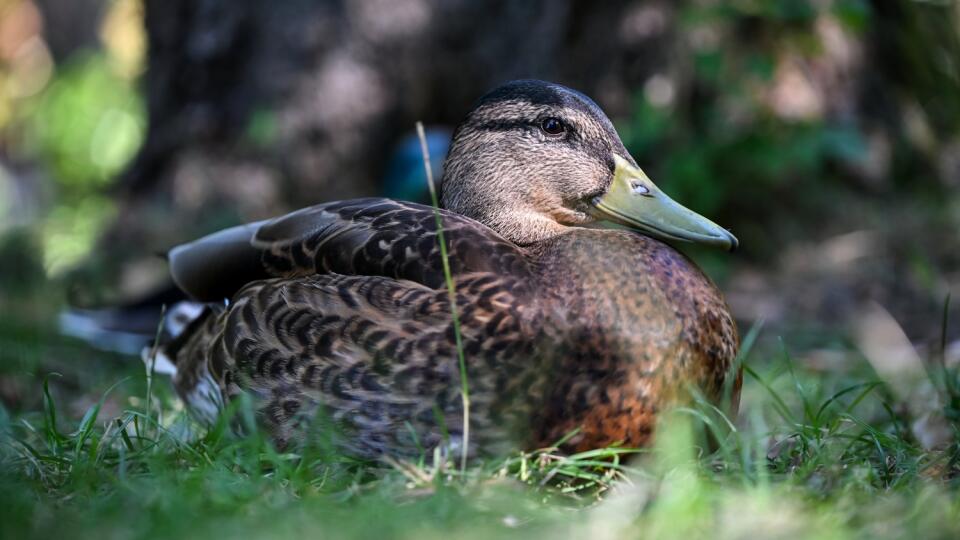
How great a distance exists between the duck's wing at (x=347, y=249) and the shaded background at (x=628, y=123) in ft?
6.80

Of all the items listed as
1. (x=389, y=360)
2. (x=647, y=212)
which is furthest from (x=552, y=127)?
(x=389, y=360)

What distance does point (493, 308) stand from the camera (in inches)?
104

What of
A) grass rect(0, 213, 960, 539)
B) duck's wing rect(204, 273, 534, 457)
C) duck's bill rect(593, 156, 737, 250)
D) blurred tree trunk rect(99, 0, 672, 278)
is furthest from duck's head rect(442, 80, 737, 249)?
blurred tree trunk rect(99, 0, 672, 278)

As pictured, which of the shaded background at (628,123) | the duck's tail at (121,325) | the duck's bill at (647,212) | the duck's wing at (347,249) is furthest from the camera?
the shaded background at (628,123)

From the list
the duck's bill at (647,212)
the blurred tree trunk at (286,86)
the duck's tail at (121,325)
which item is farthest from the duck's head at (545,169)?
the blurred tree trunk at (286,86)

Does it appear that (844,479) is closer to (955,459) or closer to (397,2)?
(955,459)

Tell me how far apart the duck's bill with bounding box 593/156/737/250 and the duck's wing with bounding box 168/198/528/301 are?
1.24ft

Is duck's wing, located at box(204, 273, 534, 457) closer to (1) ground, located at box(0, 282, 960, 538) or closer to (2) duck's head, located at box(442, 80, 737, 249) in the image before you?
(1) ground, located at box(0, 282, 960, 538)

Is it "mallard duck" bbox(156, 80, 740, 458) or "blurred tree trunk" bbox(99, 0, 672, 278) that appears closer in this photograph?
"mallard duck" bbox(156, 80, 740, 458)

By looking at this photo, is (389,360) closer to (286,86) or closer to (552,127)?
(552,127)

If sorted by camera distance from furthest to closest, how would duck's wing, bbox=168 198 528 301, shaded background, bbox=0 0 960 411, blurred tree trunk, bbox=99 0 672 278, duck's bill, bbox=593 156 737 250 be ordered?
blurred tree trunk, bbox=99 0 672 278, shaded background, bbox=0 0 960 411, duck's bill, bbox=593 156 737 250, duck's wing, bbox=168 198 528 301

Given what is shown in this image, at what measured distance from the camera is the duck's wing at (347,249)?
2.76 metres

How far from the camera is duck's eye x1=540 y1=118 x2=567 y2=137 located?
10.3ft

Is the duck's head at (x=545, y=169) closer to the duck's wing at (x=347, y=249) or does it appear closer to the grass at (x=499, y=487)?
the duck's wing at (x=347, y=249)
